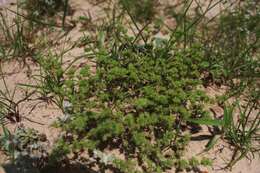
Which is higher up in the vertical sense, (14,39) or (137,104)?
(14,39)

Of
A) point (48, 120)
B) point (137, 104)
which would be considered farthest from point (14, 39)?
point (137, 104)

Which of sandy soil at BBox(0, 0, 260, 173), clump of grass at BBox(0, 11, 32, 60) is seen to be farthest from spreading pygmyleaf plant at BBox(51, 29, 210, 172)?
clump of grass at BBox(0, 11, 32, 60)

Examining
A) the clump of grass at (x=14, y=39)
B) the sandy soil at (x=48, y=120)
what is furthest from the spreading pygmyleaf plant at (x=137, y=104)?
the clump of grass at (x=14, y=39)

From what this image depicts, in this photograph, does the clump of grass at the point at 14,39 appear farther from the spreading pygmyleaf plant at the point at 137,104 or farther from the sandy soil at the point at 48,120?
the spreading pygmyleaf plant at the point at 137,104

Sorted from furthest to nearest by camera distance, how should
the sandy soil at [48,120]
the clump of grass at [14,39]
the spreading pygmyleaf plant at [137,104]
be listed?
the clump of grass at [14,39] → the sandy soil at [48,120] → the spreading pygmyleaf plant at [137,104]

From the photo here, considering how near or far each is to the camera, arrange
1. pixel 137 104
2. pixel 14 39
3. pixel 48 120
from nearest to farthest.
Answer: pixel 137 104 < pixel 48 120 < pixel 14 39

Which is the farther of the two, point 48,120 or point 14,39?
point 14,39

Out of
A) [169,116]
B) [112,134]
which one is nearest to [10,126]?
[112,134]

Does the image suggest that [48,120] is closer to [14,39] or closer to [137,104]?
[137,104]
